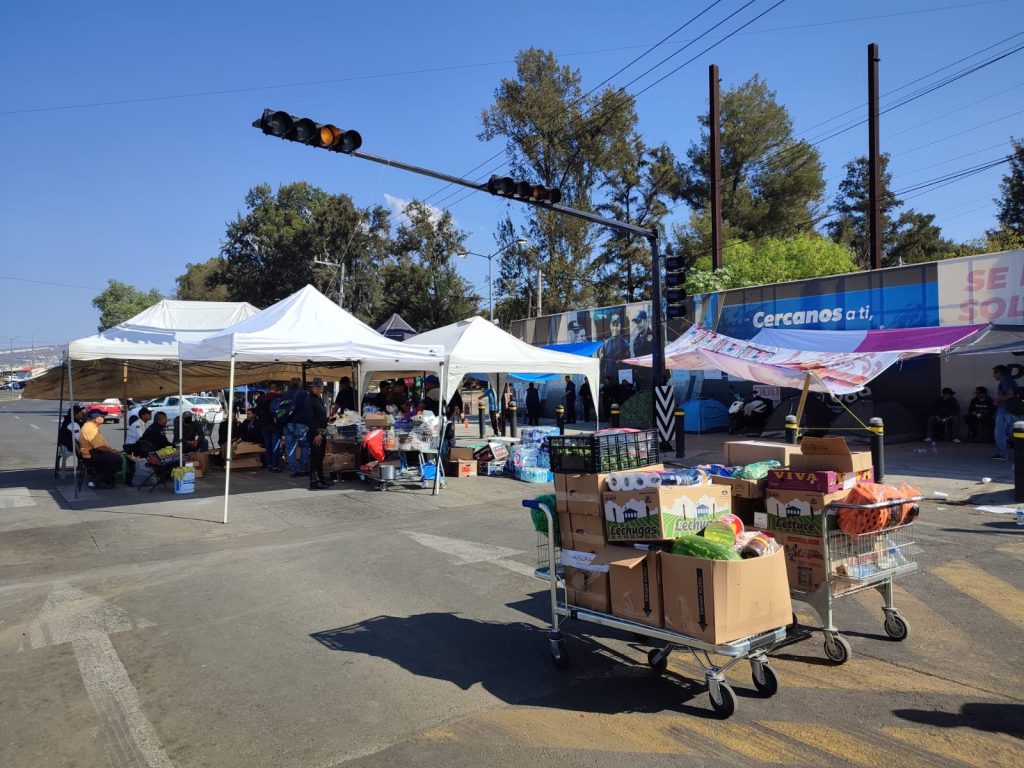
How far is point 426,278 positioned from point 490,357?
37.3m

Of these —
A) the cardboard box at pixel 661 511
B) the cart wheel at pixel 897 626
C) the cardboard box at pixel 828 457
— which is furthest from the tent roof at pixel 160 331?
the cart wheel at pixel 897 626

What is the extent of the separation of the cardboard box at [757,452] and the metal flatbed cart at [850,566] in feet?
2.96

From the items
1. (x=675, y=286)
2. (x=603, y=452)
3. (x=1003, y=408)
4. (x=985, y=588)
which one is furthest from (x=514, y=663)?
(x=1003, y=408)

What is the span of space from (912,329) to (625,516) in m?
15.8

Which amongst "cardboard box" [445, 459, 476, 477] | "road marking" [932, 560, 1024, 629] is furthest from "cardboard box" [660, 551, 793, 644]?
"cardboard box" [445, 459, 476, 477]

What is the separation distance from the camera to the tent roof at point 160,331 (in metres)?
12.9

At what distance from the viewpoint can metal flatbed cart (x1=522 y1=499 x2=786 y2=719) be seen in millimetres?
3984

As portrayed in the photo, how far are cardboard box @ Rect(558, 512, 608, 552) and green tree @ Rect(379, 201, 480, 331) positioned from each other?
44.7m

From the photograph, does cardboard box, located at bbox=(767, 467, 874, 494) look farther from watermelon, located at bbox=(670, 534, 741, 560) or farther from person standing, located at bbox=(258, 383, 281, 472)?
person standing, located at bbox=(258, 383, 281, 472)

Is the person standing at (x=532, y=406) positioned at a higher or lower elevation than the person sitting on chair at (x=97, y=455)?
higher

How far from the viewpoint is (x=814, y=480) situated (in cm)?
485

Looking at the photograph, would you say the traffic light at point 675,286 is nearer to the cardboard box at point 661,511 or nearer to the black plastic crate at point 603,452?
the black plastic crate at point 603,452

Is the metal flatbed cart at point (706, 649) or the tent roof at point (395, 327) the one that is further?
the tent roof at point (395, 327)

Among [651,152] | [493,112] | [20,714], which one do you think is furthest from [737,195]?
[20,714]
